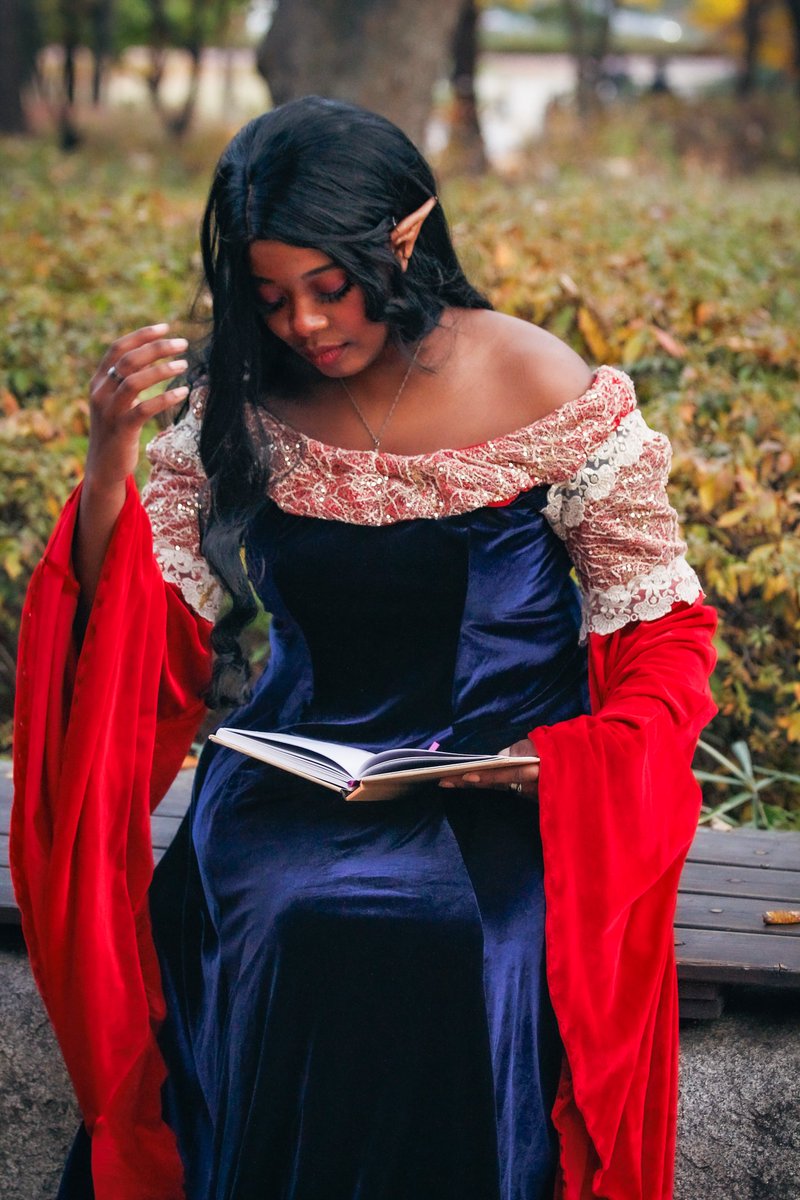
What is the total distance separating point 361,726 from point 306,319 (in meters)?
0.66

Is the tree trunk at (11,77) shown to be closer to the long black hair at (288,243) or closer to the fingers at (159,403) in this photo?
the long black hair at (288,243)

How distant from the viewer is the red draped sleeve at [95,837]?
2.12 m

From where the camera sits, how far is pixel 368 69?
7.73 metres

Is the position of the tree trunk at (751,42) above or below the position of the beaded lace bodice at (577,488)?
below

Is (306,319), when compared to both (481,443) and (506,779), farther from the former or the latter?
(506,779)

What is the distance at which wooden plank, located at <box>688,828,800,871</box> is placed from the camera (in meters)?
2.61

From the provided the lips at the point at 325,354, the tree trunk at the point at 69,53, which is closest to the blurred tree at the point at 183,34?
the tree trunk at the point at 69,53

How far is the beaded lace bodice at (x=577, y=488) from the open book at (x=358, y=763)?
384mm

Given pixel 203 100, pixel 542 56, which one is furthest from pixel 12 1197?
pixel 542 56

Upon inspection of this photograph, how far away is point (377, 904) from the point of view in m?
2.00

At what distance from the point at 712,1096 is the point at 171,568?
48.5 inches

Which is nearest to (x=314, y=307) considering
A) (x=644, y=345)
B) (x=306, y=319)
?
(x=306, y=319)

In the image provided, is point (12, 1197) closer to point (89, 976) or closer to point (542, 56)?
point (89, 976)

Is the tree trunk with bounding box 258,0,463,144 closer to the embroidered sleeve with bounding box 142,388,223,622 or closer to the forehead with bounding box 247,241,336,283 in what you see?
the embroidered sleeve with bounding box 142,388,223,622
